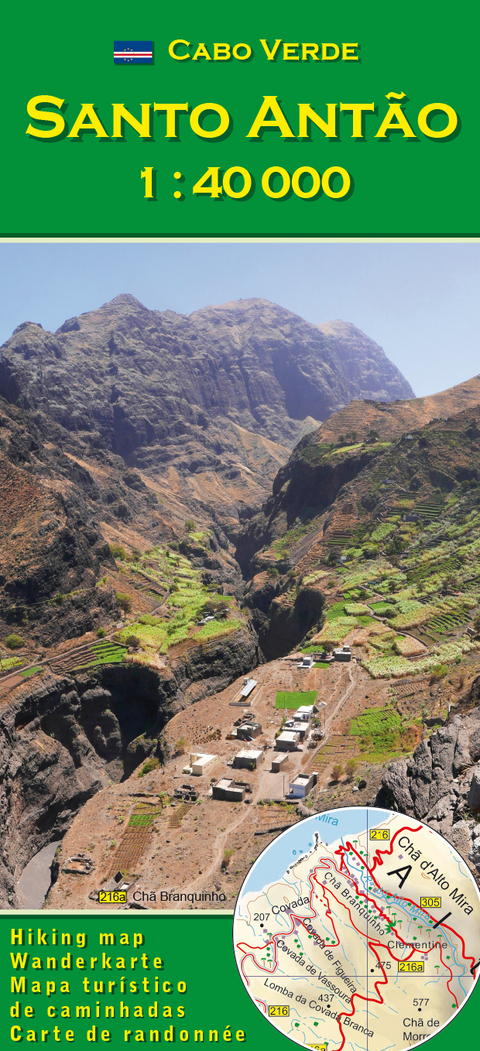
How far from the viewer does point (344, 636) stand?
4903 cm

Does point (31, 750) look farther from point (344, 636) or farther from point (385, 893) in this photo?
point (385, 893)

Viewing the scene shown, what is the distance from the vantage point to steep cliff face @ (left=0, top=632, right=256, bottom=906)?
33.8 meters

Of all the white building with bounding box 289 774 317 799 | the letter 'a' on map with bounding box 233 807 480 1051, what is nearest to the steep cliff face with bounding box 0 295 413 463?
the white building with bounding box 289 774 317 799

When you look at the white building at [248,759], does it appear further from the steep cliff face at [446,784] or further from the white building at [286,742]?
the steep cliff face at [446,784]

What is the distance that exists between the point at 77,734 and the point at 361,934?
112 ft

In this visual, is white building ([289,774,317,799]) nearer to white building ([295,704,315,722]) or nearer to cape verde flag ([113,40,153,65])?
white building ([295,704,315,722])

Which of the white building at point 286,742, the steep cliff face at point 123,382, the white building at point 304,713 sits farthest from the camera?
the steep cliff face at point 123,382

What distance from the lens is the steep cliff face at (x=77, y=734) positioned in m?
33.8

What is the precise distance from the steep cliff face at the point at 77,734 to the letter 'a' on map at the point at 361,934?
73.4 ft

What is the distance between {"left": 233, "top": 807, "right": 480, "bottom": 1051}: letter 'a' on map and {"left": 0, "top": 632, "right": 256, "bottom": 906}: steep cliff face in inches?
881

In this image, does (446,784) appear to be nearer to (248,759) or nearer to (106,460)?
(248,759)

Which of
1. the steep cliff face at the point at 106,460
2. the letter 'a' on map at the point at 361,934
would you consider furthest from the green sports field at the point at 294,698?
the letter 'a' on map at the point at 361,934

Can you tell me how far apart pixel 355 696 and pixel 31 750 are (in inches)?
770

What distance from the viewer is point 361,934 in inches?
379
